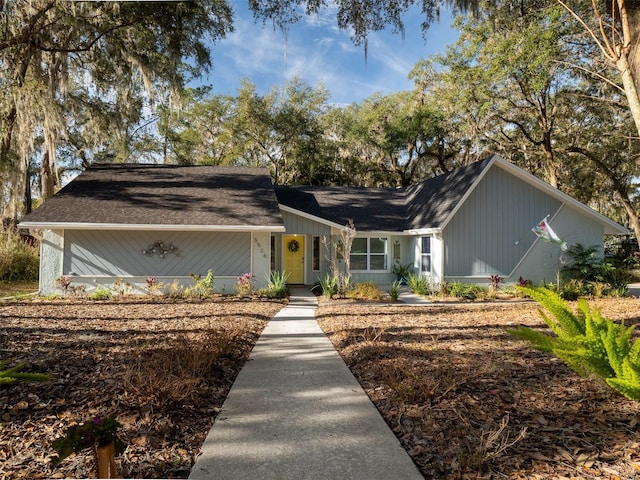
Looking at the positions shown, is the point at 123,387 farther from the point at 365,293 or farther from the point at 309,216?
the point at 309,216

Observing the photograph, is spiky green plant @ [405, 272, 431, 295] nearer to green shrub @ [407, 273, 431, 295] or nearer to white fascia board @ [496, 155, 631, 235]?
green shrub @ [407, 273, 431, 295]

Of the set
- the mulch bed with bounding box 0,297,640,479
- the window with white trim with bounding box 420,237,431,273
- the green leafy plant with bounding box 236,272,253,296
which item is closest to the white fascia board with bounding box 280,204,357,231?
the green leafy plant with bounding box 236,272,253,296

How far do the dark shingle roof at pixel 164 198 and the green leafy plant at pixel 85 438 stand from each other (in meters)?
10.7

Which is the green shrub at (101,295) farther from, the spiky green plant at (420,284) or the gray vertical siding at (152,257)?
the spiky green plant at (420,284)

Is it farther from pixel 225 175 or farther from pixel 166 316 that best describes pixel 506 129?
pixel 166 316

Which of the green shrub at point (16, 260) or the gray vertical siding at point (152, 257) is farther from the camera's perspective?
the green shrub at point (16, 260)

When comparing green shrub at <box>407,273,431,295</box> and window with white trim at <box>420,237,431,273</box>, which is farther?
window with white trim at <box>420,237,431,273</box>

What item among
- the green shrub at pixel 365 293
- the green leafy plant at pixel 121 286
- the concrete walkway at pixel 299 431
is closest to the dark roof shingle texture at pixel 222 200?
the green leafy plant at pixel 121 286

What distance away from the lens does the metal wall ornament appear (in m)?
13.2

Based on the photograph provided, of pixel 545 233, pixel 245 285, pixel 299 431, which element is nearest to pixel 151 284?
pixel 245 285

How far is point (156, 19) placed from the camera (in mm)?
9461

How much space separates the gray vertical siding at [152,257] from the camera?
42.4ft

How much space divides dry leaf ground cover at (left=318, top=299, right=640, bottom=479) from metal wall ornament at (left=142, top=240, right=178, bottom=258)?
8.52 meters

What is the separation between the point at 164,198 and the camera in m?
14.4
